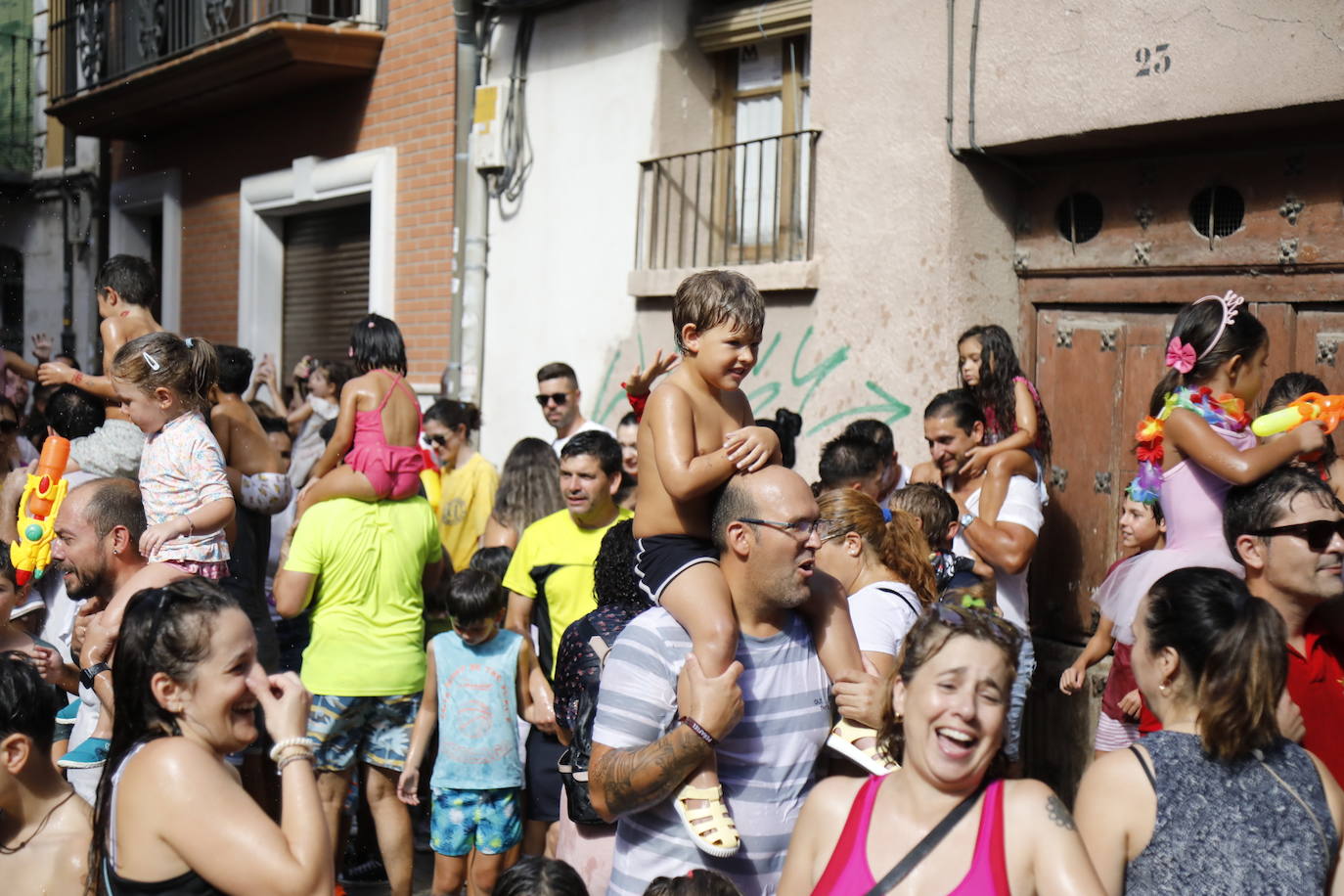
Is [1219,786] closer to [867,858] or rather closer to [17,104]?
[867,858]

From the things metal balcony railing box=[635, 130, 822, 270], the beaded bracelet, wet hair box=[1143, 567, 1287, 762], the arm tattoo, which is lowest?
the arm tattoo

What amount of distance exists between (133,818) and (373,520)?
3234 mm

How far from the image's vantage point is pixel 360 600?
572cm

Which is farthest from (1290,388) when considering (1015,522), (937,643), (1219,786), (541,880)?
(541,880)

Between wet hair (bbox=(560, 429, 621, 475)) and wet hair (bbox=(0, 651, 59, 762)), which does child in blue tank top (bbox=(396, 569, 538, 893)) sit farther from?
wet hair (bbox=(0, 651, 59, 762))

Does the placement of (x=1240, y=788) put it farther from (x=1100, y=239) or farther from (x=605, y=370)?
(x=605, y=370)

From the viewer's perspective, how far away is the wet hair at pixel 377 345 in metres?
6.52

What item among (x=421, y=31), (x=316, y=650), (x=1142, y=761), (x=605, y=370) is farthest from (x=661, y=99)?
(x=1142, y=761)

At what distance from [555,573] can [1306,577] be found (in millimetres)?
2780

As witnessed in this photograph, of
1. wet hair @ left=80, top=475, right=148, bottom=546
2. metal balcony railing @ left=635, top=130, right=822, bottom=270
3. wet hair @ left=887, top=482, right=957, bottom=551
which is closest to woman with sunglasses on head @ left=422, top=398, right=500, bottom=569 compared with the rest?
metal balcony railing @ left=635, top=130, right=822, bottom=270

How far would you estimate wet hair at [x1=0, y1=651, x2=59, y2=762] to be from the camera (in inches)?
121

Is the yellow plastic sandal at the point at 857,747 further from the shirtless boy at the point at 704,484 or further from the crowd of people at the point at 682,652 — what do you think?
the shirtless boy at the point at 704,484

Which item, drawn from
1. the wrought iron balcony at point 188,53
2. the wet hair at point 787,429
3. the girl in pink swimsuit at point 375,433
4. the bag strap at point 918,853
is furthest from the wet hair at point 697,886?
the wrought iron balcony at point 188,53

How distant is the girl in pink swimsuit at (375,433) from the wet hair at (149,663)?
119 inches
